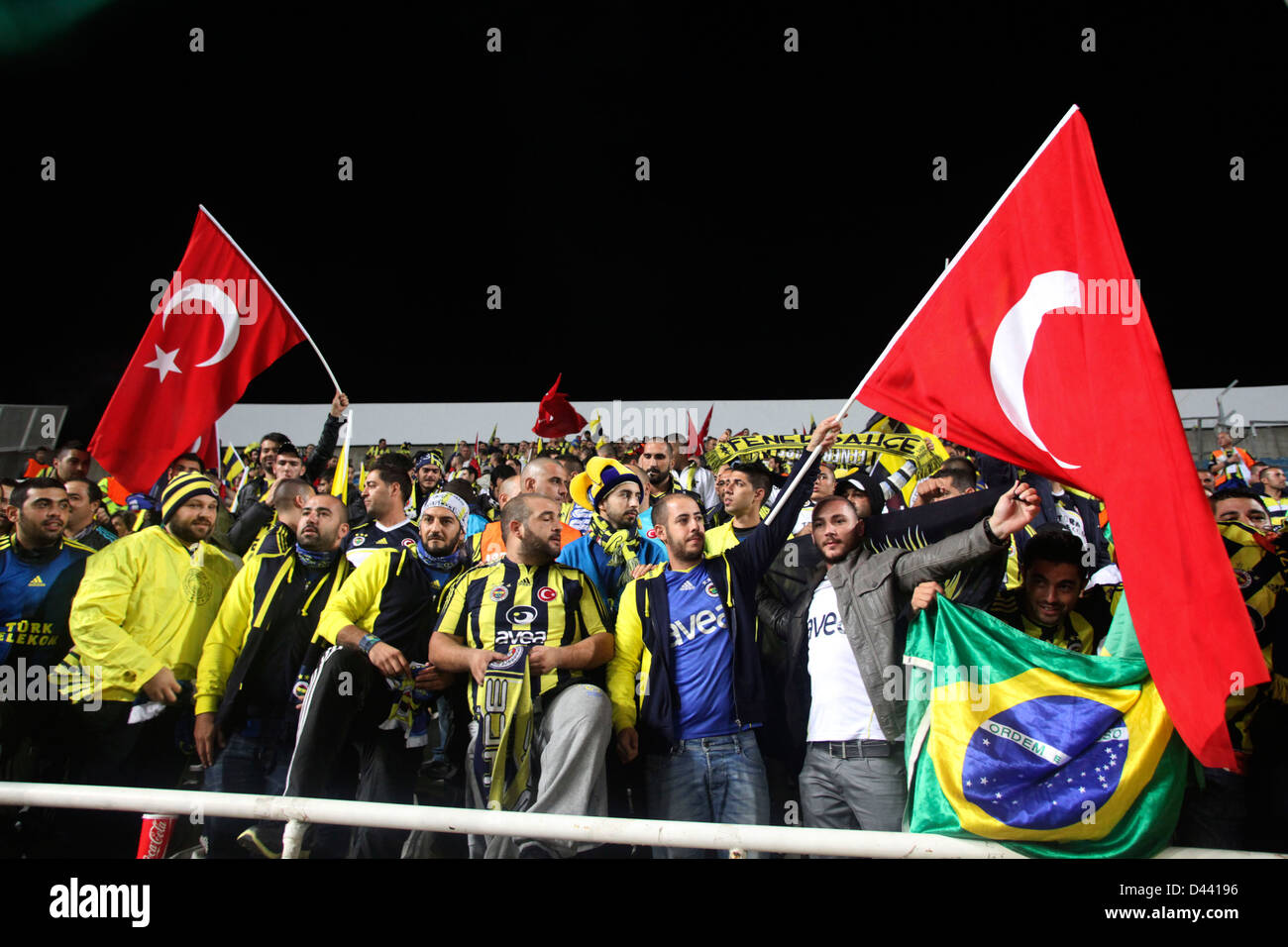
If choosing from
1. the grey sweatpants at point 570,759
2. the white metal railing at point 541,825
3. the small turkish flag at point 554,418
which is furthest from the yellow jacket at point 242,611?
the small turkish flag at point 554,418

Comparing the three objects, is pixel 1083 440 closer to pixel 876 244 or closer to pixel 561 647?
pixel 561 647

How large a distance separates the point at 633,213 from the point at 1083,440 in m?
9.85

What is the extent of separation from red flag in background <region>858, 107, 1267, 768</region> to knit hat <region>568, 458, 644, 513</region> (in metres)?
2.35

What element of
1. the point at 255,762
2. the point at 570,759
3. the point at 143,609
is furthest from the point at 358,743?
the point at 143,609

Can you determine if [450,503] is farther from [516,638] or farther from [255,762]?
[255,762]

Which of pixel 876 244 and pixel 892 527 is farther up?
pixel 876 244

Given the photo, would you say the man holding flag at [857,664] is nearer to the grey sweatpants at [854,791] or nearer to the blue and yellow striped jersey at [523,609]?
the grey sweatpants at [854,791]

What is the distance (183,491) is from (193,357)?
32.6 inches

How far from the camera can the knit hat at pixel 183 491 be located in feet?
16.5

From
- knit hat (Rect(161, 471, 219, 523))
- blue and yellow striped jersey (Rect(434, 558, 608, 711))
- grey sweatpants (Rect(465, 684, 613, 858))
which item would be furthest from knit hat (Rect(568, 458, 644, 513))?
knit hat (Rect(161, 471, 219, 523))

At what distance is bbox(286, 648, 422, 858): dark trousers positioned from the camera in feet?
13.5
